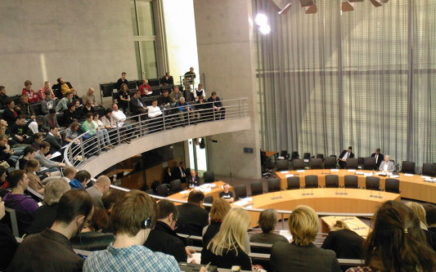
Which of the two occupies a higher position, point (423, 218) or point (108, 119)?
point (108, 119)

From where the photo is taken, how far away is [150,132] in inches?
625

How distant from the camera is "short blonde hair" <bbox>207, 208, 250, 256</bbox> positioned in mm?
3865

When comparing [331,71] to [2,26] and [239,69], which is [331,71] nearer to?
[239,69]

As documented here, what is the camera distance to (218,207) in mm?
4746

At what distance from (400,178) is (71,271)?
1378cm

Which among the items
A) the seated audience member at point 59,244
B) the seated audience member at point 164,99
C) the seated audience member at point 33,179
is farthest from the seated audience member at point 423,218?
the seated audience member at point 164,99

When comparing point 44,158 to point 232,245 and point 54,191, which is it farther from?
point 232,245

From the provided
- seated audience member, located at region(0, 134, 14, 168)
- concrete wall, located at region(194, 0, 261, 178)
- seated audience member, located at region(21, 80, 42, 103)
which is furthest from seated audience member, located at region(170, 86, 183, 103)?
seated audience member, located at region(0, 134, 14, 168)

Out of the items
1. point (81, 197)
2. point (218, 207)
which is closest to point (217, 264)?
point (218, 207)

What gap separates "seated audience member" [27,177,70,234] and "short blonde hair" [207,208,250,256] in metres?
1.43

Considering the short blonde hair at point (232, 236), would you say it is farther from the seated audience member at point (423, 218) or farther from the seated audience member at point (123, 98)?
the seated audience member at point (123, 98)

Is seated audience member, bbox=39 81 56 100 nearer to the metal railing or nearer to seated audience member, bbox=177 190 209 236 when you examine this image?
the metal railing

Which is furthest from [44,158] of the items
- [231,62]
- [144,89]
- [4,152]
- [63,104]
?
[231,62]

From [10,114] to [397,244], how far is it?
34.6ft
